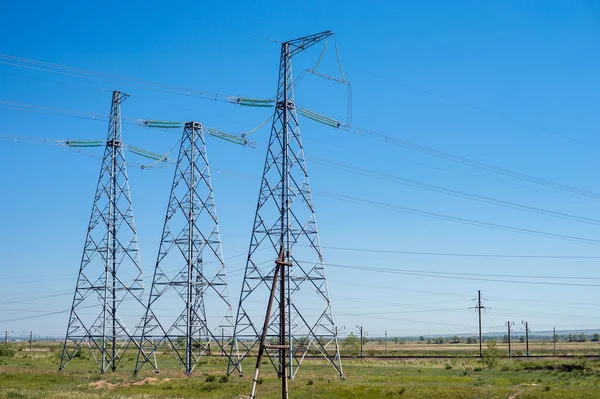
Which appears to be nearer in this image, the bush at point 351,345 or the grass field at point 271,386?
the grass field at point 271,386

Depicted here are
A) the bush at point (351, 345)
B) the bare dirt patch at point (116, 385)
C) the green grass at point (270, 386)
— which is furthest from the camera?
the bush at point (351, 345)

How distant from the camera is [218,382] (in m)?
52.9

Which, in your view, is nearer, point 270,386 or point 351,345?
Answer: point 270,386

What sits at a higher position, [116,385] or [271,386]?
[271,386]

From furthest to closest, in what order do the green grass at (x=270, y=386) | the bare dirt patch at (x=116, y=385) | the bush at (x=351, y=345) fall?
the bush at (x=351, y=345) < the bare dirt patch at (x=116, y=385) < the green grass at (x=270, y=386)

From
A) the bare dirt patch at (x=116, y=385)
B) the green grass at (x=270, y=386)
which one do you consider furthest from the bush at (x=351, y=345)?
the bare dirt patch at (x=116, y=385)

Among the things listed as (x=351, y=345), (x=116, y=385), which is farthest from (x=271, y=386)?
(x=351, y=345)

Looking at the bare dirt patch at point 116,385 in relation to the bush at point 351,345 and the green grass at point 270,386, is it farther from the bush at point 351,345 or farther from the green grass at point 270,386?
the bush at point 351,345

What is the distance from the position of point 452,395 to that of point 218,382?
1884 cm

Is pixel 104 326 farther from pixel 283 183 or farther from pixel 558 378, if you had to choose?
pixel 558 378

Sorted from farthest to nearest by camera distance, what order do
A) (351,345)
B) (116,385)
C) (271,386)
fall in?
(351,345)
(116,385)
(271,386)

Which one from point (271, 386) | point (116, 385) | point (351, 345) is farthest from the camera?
point (351, 345)

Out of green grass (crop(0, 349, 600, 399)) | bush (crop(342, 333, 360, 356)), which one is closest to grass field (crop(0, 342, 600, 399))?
green grass (crop(0, 349, 600, 399))

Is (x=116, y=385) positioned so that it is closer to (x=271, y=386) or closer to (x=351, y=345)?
(x=271, y=386)
